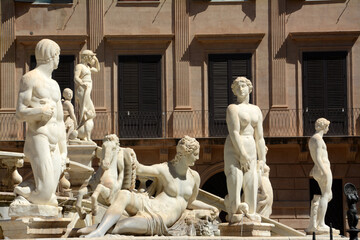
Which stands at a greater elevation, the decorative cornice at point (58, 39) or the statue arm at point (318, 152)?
the decorative cornice at point (58, 39)

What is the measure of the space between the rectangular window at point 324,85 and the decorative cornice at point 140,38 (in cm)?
465

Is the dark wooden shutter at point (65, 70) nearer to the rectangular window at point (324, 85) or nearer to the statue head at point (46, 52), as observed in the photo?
the rectangular window at point (324, 85)

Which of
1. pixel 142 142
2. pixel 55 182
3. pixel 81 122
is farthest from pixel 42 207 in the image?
pixel 142 142

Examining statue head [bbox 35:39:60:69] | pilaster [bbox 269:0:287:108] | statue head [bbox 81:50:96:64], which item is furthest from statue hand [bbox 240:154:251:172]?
pilaster [bbox 269:0:287:108]

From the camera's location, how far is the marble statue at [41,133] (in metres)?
14.3

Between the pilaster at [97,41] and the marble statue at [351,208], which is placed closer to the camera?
the marble statue at [351,208]

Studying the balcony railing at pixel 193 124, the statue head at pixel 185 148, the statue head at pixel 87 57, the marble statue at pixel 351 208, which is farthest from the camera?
the balcony railing at pixel 193 124

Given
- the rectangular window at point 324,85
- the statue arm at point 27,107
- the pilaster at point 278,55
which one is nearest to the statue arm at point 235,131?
the statue arm at point 27,107

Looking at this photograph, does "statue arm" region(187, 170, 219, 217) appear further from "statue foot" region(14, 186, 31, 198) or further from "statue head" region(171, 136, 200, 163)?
"statue foot" region(14, 186, 31, 198)

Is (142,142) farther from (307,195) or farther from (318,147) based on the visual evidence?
(318,147)

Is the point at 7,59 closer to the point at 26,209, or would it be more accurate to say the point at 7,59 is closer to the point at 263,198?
the point at 263,198

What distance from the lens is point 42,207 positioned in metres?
14.3

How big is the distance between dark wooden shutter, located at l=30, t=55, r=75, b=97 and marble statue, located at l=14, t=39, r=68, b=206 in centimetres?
2466

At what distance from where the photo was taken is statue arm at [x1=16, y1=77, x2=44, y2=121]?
14.3 metres
